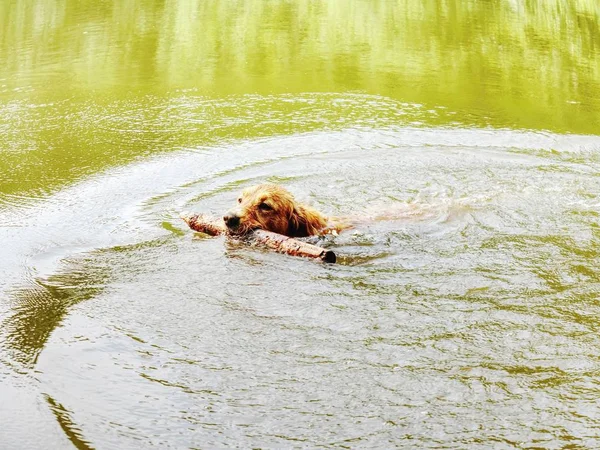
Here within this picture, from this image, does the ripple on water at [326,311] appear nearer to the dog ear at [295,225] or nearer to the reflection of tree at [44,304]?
the reflection of tree at [44,304]

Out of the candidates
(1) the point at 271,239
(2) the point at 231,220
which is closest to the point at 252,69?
(2) the point at 231,220

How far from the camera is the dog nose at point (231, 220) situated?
22.0 feet

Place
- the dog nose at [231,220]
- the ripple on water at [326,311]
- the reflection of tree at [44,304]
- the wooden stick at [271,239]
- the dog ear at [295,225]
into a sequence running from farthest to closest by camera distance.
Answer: the dog ear at [295,225] < the dog nose at [231,220] < the wooden stick at [271,239] < the reflection of tree at [44,304] < the ripple on water at [326,311]

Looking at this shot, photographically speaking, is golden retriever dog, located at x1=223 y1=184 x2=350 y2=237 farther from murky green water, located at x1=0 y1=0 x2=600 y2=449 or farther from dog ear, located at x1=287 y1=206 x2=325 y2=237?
murky green water, located at x1=0 y1=0 x2=600 y2=449

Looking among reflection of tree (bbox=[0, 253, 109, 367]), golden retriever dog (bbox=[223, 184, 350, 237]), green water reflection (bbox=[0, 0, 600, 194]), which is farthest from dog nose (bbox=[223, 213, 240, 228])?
green water reflection (bbox=[0, 0, 600, 194])

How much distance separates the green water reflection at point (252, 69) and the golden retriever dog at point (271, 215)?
8.64ft

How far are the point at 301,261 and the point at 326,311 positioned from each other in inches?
41.4

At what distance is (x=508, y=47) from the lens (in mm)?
17266

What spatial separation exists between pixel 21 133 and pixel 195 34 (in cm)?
843

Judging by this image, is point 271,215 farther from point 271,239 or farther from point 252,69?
point 252,69

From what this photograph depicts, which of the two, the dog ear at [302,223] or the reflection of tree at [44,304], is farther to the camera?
the dog ear at [302,223]

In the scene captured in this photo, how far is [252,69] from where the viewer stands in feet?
46.8

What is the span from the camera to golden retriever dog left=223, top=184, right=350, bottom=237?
6766mm

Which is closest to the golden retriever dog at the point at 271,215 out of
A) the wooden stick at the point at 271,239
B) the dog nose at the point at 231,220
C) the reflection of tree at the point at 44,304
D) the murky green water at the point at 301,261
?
the dog nose at the point at 231,220
